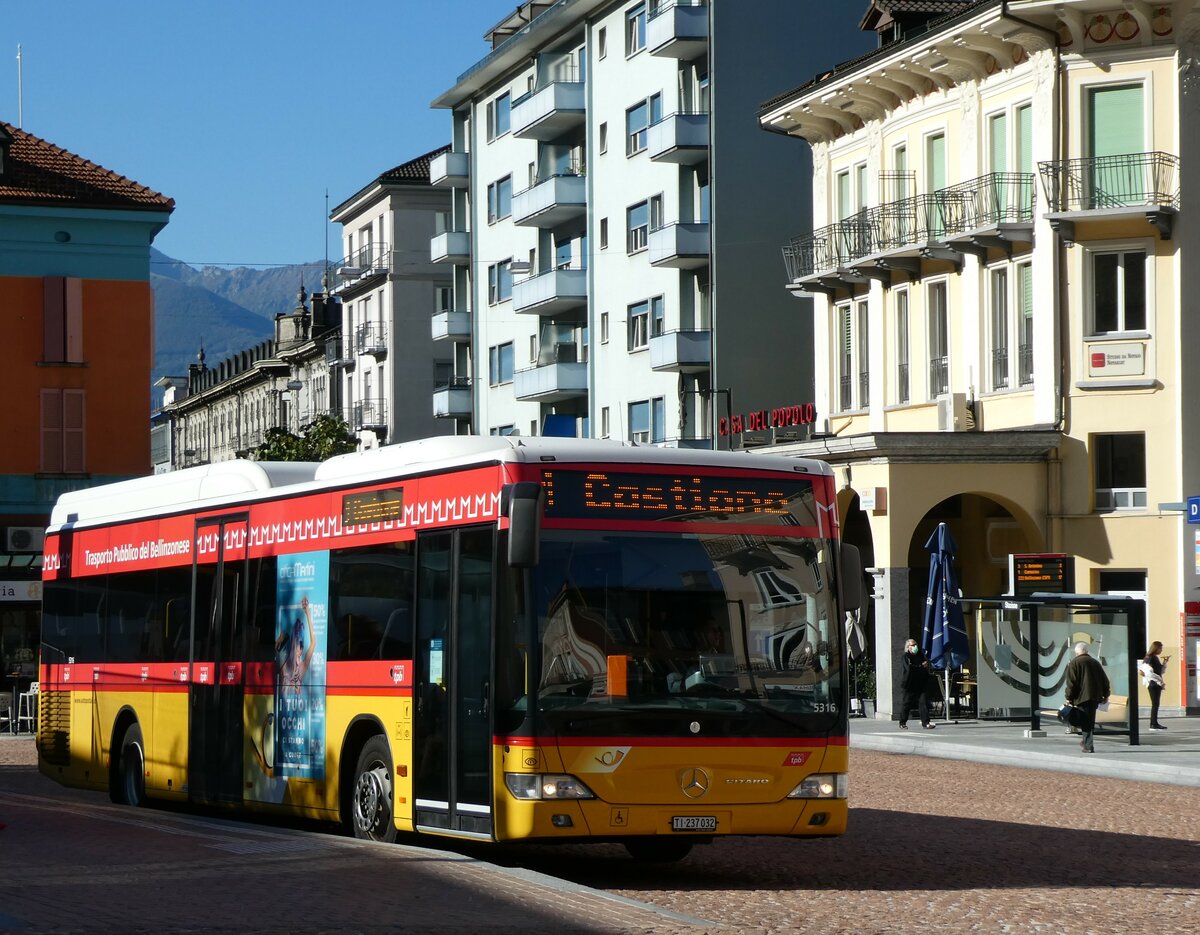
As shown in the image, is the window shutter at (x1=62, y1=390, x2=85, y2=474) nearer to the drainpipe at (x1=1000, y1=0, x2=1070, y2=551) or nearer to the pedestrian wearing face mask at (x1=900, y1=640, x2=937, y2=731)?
the pedestrian wearing face mask at (x1=900, y1=640, x2=937, y2=731)

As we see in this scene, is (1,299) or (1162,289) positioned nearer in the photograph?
(1162,289)

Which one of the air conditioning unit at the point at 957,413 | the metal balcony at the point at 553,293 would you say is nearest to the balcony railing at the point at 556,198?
the metal balcony at the point at 553,293

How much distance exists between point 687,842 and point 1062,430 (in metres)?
27.0

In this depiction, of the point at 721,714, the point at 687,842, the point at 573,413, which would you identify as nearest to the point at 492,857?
the point at 687,842

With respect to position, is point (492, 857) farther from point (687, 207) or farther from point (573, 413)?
point (573, 413)

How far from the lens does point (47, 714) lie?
75.6 feet

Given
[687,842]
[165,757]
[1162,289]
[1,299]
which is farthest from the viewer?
[1,299]

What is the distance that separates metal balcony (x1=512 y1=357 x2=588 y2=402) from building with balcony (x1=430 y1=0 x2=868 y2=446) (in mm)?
77

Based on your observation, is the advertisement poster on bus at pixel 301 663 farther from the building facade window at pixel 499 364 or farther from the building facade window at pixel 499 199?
the building facade window at pixel 499 199

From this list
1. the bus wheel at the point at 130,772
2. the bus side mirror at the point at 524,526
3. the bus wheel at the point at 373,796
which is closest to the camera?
the bus side mirror at the point at 524,526

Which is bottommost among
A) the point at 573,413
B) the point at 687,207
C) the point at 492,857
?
the point at 492,857

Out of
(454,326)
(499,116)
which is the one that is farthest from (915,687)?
(454,326)

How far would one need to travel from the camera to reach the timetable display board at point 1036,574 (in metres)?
35.2

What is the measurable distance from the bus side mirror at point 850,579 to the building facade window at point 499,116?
188ft
